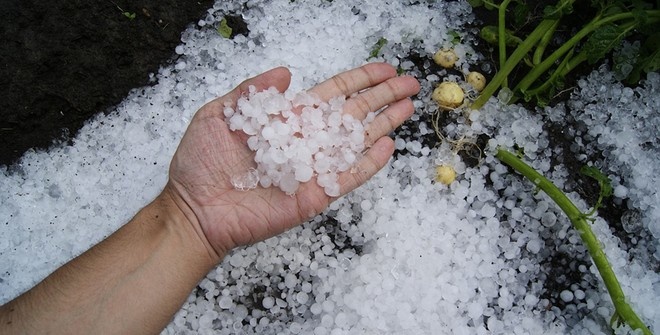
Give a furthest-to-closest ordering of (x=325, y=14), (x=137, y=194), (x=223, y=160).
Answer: (x=325, y=14), (x=137, y=194), (x=223, y=160)

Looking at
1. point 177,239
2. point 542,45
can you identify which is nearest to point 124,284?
point 177,239

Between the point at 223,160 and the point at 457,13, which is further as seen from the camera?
the point at 457,13

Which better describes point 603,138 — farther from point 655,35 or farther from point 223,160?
point 223,160

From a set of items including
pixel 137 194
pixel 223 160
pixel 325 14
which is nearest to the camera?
pixel 223 160

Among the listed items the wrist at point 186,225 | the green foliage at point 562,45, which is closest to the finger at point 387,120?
the green foliage at point 562,45

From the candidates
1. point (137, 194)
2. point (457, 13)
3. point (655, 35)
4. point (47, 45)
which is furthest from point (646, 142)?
point (47, 45)

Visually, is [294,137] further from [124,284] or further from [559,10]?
[559,10]
